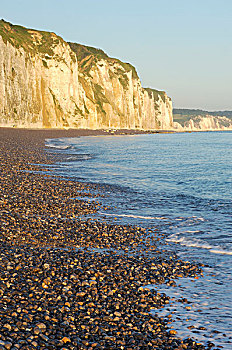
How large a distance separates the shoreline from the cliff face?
70419mm

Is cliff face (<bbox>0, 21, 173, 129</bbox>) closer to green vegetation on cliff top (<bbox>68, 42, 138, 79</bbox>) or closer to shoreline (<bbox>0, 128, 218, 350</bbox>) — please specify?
green vegetation on cliff top (<bbox>68, 42, 138, 79</bbox>)

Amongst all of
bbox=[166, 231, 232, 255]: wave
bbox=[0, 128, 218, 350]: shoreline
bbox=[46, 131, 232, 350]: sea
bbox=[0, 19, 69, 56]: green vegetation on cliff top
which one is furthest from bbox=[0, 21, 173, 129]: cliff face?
bbox=[166, 231, 232, 255]: wave

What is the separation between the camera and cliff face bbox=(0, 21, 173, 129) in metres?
81.9

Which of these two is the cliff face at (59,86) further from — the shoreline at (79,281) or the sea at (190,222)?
the shoreline at (79,281)

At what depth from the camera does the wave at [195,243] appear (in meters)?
9.16

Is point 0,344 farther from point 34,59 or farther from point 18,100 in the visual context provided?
point 34,59

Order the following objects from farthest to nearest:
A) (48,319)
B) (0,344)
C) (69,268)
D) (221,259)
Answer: (221,259)
(69,268)
(48,319)
(0,344)

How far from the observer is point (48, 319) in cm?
525

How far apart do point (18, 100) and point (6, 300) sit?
3232 inches

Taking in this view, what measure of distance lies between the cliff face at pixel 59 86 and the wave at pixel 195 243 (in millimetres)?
71491

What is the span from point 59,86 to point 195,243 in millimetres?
100601

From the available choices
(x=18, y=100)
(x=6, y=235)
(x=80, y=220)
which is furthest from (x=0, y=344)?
(x=18, y=100)

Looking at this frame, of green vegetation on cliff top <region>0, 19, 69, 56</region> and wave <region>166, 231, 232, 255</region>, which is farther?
green vegetation on cliff top <region>0, 19, 69, 56</region>

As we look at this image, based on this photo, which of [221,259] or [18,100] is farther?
[18,100]
